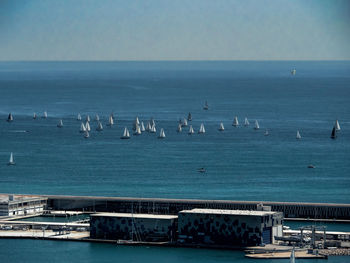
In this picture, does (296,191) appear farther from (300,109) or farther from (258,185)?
(300,109)

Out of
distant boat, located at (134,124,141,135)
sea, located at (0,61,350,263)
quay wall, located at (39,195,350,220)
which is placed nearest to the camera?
quay wall, located at (39,195,350,220)

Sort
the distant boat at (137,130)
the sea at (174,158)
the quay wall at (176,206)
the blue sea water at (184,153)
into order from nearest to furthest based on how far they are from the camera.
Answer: the quay wall at (176,206), the sea at (174,158), the blue sea water at (184,153), the distant boat at (137,130)

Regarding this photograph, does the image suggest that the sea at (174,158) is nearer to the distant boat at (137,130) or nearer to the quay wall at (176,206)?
the distant boat at (137,130)

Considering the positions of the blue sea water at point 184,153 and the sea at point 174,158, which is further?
the blue sea water at point 184,153

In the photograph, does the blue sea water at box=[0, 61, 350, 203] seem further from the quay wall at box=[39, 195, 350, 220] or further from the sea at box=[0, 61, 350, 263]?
the quay wall at box=[39, 195, 350, 220]

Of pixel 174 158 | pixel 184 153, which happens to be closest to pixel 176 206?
pixel 174 158

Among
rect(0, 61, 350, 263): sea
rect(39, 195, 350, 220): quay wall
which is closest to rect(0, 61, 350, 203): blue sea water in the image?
rect(0, 61, 350, 263): sea

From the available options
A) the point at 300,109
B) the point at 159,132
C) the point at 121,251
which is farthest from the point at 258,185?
the point at 300,109

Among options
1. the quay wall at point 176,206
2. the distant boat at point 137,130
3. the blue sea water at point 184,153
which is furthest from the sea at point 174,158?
the quay wall at point 176,206
